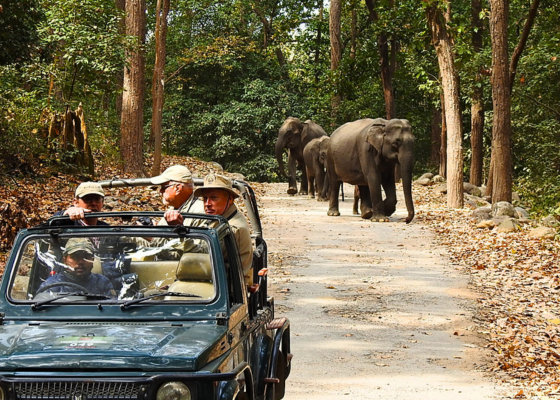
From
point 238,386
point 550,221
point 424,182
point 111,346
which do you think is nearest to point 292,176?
point 424,182

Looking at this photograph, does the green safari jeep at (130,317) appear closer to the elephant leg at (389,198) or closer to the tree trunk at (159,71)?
the elephant leg at (389,198)

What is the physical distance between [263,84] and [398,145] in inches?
950

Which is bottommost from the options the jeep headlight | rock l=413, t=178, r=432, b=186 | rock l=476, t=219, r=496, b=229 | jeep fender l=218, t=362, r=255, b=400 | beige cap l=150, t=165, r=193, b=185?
rock l=476, t=219, r=496, b=229

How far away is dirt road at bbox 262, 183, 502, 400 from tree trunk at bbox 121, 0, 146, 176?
6557mm

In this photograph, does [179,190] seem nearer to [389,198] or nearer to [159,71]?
[389,198]

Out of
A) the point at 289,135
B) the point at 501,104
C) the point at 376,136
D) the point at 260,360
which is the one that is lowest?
the point at 260,360

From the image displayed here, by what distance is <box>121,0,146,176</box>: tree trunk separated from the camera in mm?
24859

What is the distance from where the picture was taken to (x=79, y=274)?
5.59 m

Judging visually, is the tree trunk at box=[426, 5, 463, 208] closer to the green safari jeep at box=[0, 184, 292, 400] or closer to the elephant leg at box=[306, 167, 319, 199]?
the elephant leg at box=[306, 167, 319, 199]

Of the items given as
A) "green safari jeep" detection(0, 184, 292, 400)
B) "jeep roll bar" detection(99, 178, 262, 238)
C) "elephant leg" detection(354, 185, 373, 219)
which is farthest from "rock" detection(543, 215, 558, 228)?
"green safari jeep" detection(0, 184, 292, 400)

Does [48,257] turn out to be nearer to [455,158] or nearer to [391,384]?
[391,384]

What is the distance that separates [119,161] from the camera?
25.5 metres

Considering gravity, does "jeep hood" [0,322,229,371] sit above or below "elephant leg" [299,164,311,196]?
above

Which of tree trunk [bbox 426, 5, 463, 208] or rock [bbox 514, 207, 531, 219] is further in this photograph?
tree trunk [bbox 426, 5, 463, 208]
